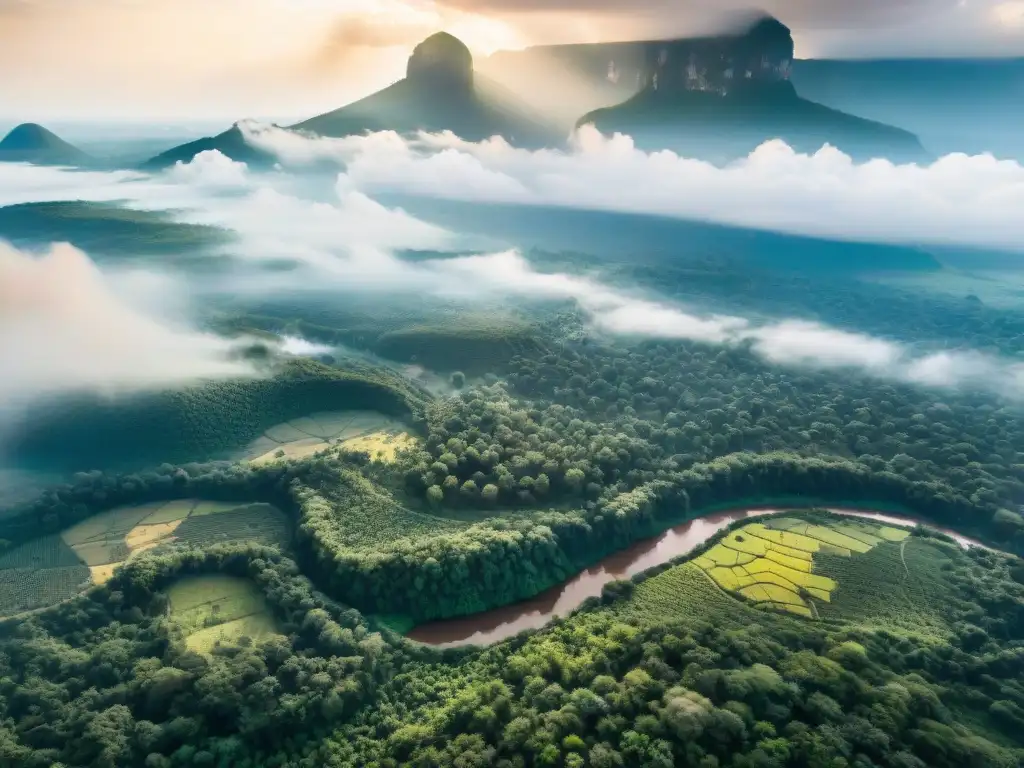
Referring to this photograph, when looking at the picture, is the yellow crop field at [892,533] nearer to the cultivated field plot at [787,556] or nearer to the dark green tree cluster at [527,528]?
the cultivated field plot at [787,556]

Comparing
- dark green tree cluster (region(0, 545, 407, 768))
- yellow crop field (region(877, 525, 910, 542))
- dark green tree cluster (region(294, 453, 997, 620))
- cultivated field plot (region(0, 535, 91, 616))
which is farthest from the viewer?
yellow crop field (region(877, 525, 910, 542))

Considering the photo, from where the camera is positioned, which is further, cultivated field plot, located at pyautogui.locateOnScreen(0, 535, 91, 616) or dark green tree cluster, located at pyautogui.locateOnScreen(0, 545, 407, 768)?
cultivated field plot, located at pyautogui.locateOnScreen(0, 535, 91, 616)

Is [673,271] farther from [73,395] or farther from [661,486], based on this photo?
[73,395]

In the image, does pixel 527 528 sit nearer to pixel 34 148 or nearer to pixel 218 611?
Result: pixel 218 611

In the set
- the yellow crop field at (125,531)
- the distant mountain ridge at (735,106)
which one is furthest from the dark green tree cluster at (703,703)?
the distant mountain ridge at (735,106)

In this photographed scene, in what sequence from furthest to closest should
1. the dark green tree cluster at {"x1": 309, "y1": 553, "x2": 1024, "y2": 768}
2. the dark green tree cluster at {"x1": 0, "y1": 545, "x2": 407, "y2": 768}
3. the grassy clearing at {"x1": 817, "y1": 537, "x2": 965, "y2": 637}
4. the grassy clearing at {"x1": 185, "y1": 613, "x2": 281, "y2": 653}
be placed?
1. the grassy clearing at {"x1": 817, "y1": 537, "x2": 965, "y2": 637}
2. the grassy clearing at {"x1": 185, "y1": 613, "x2": 281, "y2": 653}
3. the dark green tree cluster at {"x1": 0, "y1": 545, "x2": 407, "y2": 768}
4. the dark green tree cluster at {"x1": 309, "y1": 553, "x2": 1024, "y2": 768}

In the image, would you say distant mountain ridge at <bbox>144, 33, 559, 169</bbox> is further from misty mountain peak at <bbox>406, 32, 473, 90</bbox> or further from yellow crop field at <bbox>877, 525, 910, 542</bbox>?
yellow crop field at <bbox>877, 525, 910, 542</bbox>

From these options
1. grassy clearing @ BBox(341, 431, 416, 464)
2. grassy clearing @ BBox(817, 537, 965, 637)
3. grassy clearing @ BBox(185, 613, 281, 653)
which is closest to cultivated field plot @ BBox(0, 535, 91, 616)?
grassy clearing @ BBox(185, 613, 281, 653)

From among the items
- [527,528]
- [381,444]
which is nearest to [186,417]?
[381,444]

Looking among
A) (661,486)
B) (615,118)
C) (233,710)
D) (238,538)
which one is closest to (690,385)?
(661,486)
